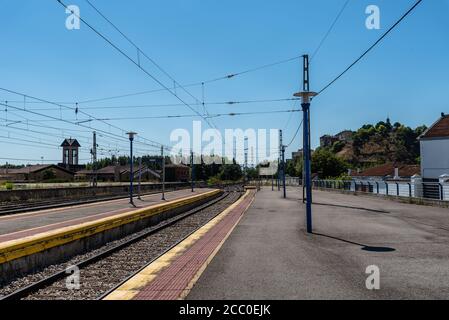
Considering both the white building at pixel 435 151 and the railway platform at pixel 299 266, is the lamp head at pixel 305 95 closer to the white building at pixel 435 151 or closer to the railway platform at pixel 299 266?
the railway platform at pixel 299 266

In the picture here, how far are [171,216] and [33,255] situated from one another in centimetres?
1434

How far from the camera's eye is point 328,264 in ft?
27.3

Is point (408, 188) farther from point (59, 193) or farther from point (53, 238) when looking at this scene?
point (59, 193)

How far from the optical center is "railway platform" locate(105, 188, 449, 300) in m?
6.39

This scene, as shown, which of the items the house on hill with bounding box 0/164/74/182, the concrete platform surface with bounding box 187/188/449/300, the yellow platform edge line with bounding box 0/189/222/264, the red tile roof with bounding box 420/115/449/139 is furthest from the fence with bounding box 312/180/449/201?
the house on hill with bounding box 0/164/74/182

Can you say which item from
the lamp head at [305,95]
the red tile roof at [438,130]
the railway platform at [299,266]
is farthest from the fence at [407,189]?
the lamp head at [305,95]

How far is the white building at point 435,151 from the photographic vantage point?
48875 mm

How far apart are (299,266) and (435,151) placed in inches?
1874

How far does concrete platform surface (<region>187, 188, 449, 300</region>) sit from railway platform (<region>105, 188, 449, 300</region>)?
0.05 ft

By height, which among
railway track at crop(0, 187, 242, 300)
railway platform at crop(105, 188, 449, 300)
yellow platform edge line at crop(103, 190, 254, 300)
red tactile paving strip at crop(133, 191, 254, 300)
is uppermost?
railway platform at crop(105, 188, 449, 300)

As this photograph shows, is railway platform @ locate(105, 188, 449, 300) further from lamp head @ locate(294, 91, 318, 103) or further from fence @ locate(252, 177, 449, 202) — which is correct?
fence @ locate(252, 177, 449, 202)
